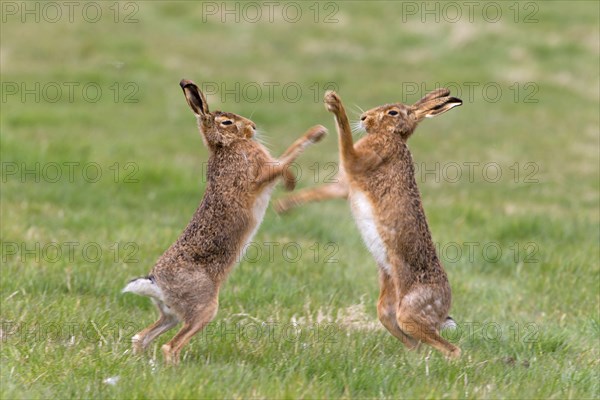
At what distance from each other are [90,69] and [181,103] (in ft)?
6.58

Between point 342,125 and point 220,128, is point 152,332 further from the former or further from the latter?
point 342,125

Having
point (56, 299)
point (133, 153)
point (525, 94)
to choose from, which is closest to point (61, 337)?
point (56, 299)

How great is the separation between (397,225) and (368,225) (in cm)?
19

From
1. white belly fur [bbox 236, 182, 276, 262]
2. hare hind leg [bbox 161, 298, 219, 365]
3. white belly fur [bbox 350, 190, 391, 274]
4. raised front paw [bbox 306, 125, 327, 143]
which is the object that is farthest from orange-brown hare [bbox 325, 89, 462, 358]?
hare hind leg [bbox 161, 298, 219, 365]

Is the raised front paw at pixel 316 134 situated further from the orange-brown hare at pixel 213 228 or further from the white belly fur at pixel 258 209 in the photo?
the white belly fur at pixel 258 209

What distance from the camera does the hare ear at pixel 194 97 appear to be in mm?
5738

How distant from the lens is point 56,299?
6.52 meters

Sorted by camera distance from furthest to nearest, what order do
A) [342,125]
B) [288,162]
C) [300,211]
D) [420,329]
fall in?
1. [300,211]
2. [288,162]
3. [342,125]
4. [420,329]

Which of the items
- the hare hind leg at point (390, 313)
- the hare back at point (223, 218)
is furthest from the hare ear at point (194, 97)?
the hare hind leg at point (390, 313)

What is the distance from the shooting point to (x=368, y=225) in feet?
19.6

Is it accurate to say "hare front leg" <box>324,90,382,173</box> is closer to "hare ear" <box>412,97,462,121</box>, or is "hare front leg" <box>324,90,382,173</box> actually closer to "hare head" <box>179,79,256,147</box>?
"hare ear" <box>412,97,462,121</box>

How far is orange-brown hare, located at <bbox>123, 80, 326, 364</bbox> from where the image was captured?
532cm

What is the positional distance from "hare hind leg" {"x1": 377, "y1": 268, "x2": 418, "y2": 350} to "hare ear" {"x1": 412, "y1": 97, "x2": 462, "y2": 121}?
3.57 feet

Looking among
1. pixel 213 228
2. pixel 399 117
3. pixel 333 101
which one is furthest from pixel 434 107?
pixel 213 228
